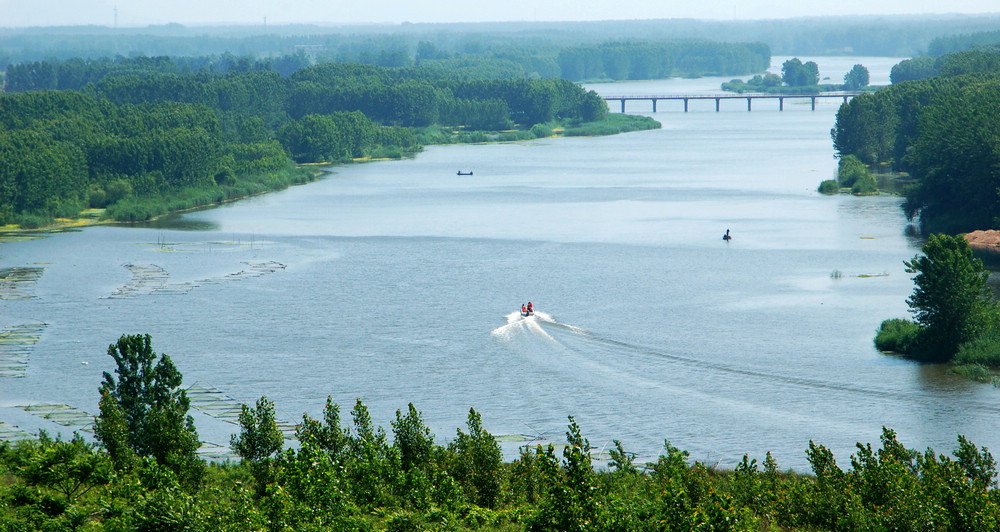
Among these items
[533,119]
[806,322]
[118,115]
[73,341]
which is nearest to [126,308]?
[73,341]

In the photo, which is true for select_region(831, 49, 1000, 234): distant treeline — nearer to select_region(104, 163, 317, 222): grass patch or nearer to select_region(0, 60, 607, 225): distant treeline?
select_region(104, 163, 317, 222): grass patch

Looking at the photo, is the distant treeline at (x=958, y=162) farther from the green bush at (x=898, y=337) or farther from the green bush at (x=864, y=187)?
the green bush at (x=898, y=337)

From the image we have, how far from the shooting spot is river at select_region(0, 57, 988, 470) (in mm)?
43875

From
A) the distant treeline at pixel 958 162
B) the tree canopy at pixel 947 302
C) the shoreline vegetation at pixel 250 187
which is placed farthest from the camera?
the shoreline vegetation at pixel 250 187

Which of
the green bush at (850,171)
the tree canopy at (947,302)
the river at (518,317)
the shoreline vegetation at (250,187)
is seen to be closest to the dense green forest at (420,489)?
the river at (518,317)

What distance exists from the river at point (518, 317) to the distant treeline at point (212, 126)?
6.33 metres

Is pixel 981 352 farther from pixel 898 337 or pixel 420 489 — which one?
pixel 420 489

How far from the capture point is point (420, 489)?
28.0 m

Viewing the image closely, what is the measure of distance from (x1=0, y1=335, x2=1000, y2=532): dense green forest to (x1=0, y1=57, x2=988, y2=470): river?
7.39m

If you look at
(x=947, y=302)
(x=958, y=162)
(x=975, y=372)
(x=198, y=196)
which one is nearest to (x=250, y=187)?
(x=198, y=196)

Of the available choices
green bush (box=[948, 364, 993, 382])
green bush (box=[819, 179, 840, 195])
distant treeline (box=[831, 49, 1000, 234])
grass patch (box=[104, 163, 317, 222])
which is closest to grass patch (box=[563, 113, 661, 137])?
grass patch (box=[104, 163, 317, 222])

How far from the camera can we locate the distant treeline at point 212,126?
322 ft

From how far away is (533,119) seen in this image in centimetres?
18300

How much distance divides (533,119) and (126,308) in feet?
415
